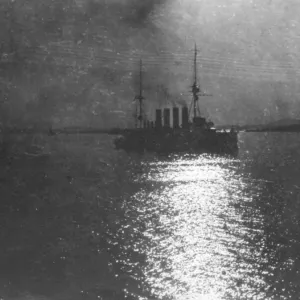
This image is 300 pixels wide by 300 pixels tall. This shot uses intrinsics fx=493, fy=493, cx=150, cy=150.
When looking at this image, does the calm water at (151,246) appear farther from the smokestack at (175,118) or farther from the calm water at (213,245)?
the smokestack at (175,118)

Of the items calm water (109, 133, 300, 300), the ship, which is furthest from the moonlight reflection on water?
the ship

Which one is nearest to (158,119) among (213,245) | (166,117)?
(166,117)

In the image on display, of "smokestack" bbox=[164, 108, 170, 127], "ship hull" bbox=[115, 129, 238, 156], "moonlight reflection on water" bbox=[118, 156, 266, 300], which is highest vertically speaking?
"smokestack" bbox=[164, 108, 170, 127]

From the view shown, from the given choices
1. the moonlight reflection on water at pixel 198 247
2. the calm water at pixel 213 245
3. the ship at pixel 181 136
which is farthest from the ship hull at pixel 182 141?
the moonlight reflection on water at pixel 198 247

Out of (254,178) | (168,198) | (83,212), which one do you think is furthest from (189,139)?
(83,212)

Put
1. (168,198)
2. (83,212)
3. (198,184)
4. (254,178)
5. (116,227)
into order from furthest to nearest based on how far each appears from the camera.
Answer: (254,178), (198,184), (168,198), (83,212), (116,227)

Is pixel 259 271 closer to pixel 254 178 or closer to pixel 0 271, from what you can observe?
pixel 0 271

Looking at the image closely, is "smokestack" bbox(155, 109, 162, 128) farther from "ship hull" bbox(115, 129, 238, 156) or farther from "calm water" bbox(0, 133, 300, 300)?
"calm water" bbox(0, 133, 300, 300)
